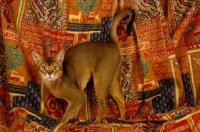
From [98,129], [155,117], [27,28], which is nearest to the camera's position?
[98,129]

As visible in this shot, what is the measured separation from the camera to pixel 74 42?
79.8 inches

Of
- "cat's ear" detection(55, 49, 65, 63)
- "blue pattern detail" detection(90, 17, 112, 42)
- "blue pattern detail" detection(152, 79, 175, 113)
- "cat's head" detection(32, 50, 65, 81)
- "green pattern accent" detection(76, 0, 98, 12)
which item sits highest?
"green pattern accent" detection(76, 0, 98, 12)

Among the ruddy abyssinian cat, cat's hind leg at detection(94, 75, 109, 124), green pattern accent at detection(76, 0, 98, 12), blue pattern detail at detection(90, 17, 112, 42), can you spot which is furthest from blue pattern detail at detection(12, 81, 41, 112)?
green pattern accent at detection(76, 0, 98, 12)

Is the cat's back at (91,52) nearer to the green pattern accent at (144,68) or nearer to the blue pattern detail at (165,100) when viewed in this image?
the green pattern accent at (144,68)

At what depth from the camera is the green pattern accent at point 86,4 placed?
202 centimetres

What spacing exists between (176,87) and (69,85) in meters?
0.75

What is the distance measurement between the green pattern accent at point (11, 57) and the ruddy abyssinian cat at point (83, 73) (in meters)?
0.20

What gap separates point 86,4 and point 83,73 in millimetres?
520

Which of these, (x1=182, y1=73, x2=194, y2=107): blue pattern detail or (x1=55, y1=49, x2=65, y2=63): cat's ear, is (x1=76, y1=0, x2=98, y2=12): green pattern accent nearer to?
(x1=55, y1=49, x2=65, y2=63): cat's ear

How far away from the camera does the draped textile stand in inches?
75.2

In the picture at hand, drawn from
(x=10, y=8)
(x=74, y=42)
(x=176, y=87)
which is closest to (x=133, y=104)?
(x=176, y=87)

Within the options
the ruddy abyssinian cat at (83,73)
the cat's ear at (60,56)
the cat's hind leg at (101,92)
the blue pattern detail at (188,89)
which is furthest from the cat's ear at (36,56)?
the blue pattern detail at (188,89)

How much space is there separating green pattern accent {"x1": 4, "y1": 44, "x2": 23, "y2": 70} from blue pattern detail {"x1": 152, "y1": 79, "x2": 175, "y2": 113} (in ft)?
3.20

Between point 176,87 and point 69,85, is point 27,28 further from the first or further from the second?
point 176,87
